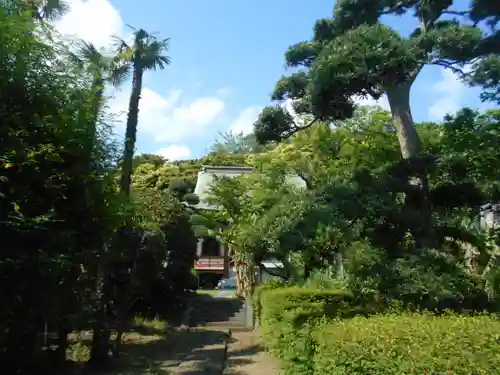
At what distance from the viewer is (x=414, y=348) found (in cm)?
390

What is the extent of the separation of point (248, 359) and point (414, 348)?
289 inches

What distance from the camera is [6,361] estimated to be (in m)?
7.34

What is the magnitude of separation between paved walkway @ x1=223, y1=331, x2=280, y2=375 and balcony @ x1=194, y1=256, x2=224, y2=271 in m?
19.0

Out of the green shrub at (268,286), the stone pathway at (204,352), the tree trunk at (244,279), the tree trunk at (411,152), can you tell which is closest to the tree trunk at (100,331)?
the stone pathway at (204,352)

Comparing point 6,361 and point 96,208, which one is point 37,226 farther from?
point 6,361

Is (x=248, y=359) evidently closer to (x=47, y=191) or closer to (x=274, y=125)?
(x=274, y=125)

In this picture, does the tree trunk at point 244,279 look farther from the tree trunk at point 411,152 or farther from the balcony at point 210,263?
the tree trunk at point 411,152

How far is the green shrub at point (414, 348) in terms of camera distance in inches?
149

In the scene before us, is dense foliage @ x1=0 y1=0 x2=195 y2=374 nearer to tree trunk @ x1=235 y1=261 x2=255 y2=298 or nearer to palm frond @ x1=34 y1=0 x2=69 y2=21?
palm frond @ x1=34 y1=0 x2=69 y2=21

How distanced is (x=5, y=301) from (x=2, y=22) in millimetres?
3446

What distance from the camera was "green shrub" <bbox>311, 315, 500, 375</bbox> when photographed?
378cm

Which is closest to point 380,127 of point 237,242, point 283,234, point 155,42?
Result: point 237,242

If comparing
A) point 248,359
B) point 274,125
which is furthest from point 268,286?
point 274,125

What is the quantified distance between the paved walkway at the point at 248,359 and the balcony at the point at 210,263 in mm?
19013
